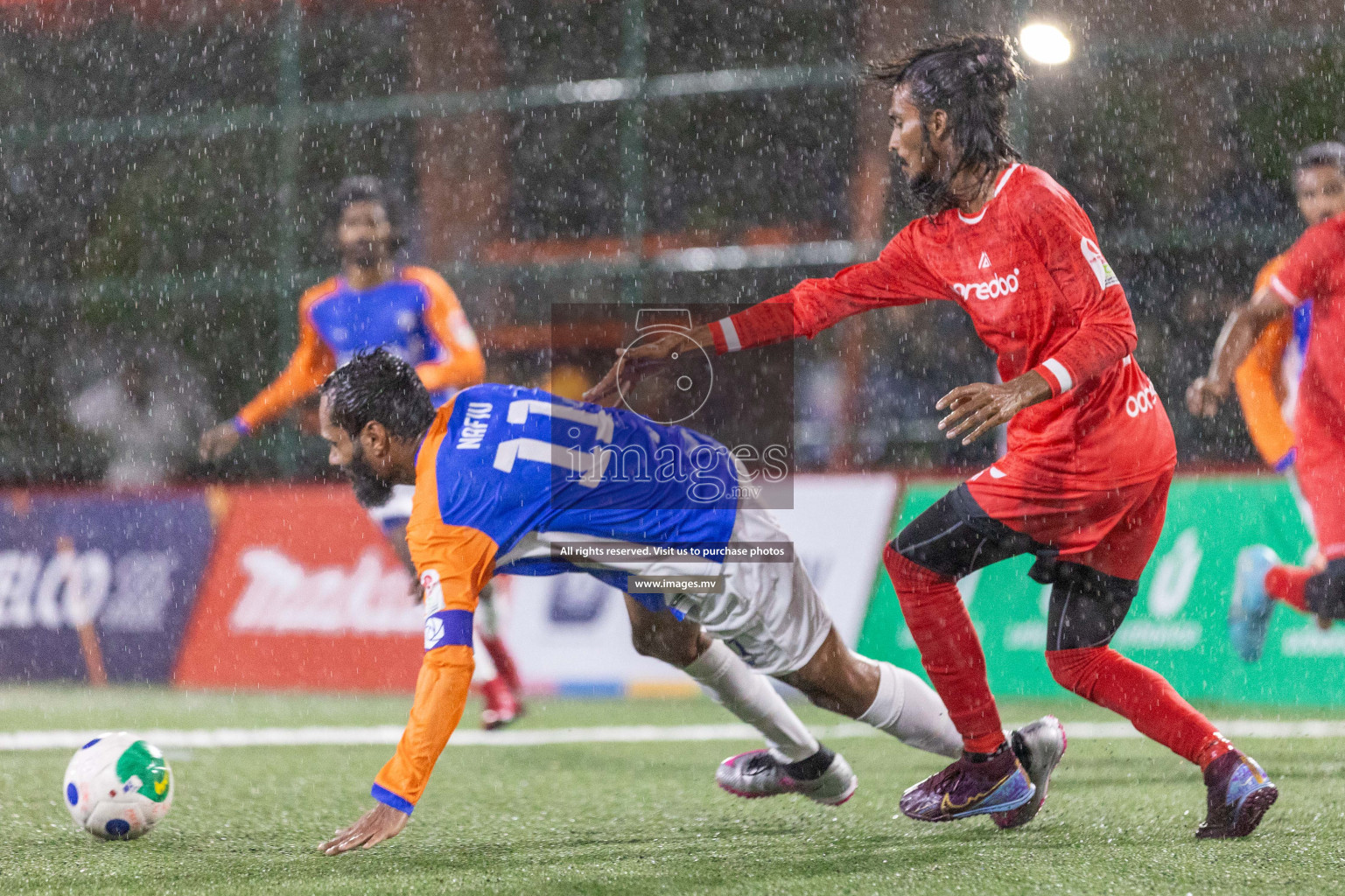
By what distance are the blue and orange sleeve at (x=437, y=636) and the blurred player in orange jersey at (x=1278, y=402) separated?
3.33 metres

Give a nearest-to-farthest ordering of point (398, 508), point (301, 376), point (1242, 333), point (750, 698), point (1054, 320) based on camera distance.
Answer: point (1054, 320), point (750, 698), point (1242, 333), point (398, 508), point (301, 376)

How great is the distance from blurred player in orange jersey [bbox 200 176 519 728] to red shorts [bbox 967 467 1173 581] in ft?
9.77

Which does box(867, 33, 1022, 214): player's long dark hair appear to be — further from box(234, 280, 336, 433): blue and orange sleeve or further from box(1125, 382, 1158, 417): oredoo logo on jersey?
box(234, 280, 336, 433): blue and orange sleeve

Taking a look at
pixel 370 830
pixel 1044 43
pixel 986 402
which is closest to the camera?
pixel 370 830

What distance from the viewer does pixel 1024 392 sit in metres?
3.32

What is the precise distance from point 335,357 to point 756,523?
324cm

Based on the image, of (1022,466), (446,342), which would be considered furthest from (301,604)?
(1022,466)

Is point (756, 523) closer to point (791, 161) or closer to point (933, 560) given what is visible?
point (933, 560)

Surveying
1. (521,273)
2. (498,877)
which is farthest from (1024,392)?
(521,273)

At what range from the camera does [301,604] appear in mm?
8156

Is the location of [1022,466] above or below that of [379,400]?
below

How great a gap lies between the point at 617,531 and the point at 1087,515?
3.80 ft

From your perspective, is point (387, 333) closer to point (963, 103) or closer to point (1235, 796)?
point (963, 103)

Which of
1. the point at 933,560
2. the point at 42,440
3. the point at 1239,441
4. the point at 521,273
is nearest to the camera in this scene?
the point at 933,560
